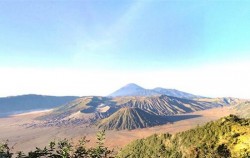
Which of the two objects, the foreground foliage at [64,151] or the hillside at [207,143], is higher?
the foreground foliage at [64,151]

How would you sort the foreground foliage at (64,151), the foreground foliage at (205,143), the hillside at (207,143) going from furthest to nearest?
the hillside at (207,143) < the foreground foliage at (205,143) < the foreground foliage at (64,151)

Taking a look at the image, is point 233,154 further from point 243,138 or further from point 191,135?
point 191,135

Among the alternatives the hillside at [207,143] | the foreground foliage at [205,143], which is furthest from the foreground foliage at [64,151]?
the hillside at [207,143]

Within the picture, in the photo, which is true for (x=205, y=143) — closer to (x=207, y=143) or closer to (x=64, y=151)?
(x=207, y=143)

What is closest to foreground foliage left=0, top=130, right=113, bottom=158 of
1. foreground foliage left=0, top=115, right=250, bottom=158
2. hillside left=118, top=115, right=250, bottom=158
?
foreground foliage left=0, top=115, right=250, bottom=158

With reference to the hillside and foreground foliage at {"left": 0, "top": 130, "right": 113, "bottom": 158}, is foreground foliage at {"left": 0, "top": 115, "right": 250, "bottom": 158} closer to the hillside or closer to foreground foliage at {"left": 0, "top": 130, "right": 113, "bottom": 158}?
the hillside

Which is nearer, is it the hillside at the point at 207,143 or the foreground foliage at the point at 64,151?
the foreground foliage at the point at 64,151

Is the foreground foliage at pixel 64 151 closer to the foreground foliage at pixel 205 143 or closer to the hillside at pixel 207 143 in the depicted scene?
the foreground foliage at pixel 205 143

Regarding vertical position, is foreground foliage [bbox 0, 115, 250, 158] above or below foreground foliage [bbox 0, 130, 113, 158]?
below

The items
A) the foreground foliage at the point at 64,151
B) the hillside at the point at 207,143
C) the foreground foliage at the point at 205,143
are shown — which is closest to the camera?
the foreground foliage at the point at 64,151

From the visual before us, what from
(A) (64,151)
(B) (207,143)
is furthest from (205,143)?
(A) (64,151)

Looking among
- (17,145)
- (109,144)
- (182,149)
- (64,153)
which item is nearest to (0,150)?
(64,153)
